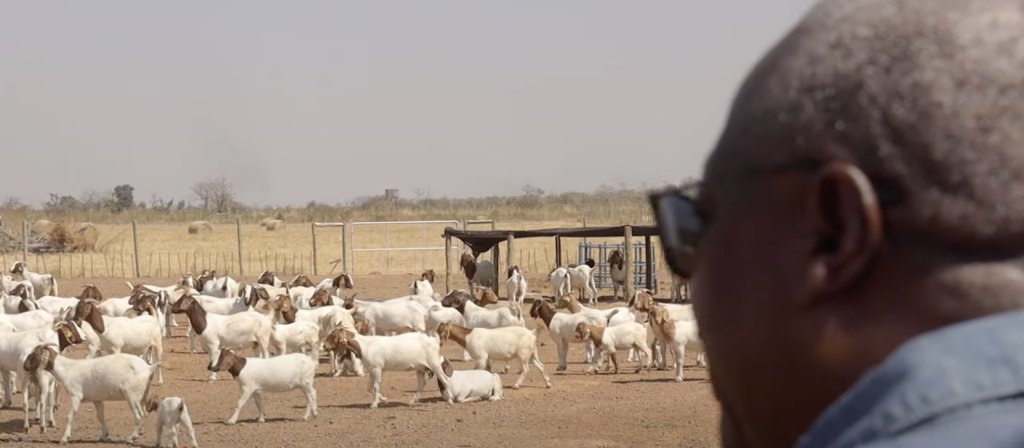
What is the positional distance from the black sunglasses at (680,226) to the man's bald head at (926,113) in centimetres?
16

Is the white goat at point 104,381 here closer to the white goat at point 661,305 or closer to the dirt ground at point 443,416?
the dirt ground at point 443,416

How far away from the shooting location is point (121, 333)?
19.3 metres

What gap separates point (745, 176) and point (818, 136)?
116 mm

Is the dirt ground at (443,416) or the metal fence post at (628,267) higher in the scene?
the metal fence post at (628,267)

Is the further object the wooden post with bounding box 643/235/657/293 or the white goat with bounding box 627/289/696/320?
the wooden post with bounding box 643/235/657/293

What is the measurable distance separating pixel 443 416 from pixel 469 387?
122 cm

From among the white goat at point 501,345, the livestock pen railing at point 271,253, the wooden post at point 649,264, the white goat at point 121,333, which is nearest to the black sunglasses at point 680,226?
the white goat at point 501,345

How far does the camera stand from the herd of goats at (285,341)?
14.8 meters

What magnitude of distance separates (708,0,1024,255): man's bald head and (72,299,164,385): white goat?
18.5m

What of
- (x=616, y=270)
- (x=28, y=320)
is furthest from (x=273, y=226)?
(x=28, y=320)

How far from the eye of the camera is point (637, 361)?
69.1 ft

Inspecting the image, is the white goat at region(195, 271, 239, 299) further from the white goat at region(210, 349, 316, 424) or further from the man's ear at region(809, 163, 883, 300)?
the man's ear at region(809, 163, 883, 300)

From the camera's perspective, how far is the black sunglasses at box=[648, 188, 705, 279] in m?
1.52

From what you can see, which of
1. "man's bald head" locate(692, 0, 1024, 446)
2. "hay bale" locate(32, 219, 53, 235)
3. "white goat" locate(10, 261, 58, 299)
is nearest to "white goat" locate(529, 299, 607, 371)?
"white goat" locate(10, 261, 58, 299)
